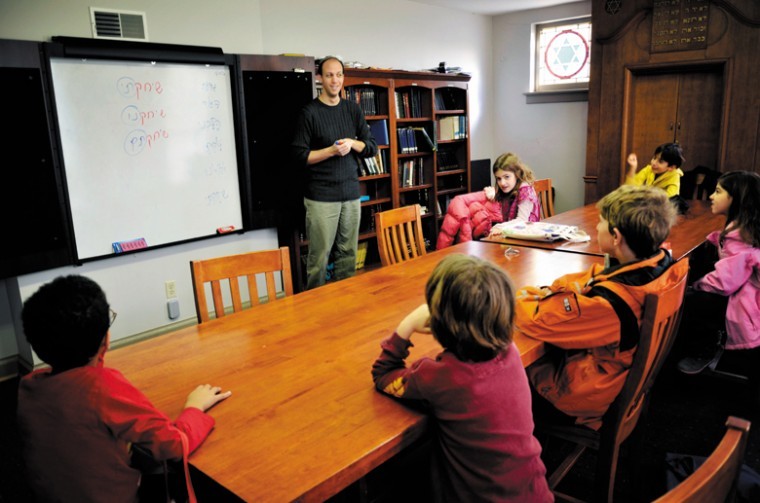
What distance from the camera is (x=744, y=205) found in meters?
2.58

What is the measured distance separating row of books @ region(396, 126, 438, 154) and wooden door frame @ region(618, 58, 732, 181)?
1843mm

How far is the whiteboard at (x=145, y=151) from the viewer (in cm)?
313

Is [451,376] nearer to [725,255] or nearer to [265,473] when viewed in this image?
[265,473]

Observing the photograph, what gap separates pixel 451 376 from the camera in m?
1.18

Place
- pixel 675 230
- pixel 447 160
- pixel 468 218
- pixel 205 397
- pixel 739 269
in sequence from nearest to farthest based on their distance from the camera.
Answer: pixel 205 397 < pixel 739 269 < pixel 675 230 < pixel 468 218 < pixel 447 160

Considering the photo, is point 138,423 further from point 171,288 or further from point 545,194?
point 545,194

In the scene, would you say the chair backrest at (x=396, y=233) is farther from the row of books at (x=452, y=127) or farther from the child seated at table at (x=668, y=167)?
the row of books at (x=452, y=127)

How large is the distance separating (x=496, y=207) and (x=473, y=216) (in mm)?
183

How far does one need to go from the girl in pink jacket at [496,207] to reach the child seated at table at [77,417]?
239 cm

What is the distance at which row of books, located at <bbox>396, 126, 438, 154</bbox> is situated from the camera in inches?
212

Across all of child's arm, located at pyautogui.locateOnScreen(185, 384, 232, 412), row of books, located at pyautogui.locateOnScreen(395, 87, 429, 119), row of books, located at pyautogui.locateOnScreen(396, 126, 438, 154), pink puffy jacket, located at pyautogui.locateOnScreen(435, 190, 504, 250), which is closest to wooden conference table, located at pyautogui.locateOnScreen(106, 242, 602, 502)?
child's arm, located at pyautogui.locateOnScreen(185, 384, 232, 412)

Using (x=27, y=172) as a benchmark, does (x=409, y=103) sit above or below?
above

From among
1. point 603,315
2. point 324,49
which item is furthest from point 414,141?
point 603,315

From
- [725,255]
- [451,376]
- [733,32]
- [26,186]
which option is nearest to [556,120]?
[733,32]
